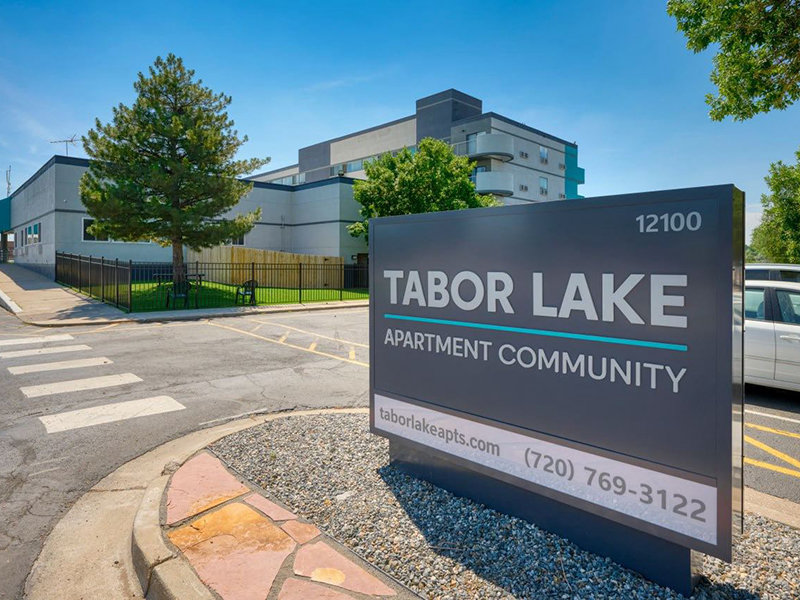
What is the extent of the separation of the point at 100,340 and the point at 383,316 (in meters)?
10.0

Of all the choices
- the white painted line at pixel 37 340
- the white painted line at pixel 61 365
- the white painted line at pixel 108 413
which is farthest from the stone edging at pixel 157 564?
the white painted line at pixel 37 340

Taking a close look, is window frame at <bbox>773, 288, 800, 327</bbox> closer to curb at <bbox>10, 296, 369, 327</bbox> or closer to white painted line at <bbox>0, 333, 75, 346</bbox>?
white painted line at <bbox>0, 333, 75, 346</bbox>

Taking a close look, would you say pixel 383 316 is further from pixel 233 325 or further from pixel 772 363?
pixel 233 325

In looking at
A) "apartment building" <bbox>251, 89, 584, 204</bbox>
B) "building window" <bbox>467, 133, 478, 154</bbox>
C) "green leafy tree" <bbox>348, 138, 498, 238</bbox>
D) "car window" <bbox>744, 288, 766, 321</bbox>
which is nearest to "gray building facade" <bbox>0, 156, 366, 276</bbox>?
"green leafy tree" <bbox>348, 138, 498, 238</bbox>

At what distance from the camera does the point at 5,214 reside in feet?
139

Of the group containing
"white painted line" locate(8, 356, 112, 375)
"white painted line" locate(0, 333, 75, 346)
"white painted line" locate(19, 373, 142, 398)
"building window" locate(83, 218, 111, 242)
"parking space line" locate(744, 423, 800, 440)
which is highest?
"building window" locate(83, 218, 111, 242)

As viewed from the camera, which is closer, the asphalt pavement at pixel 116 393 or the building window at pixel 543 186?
the asphalt pavement at pixel 116 393

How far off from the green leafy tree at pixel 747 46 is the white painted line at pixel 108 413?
36.8ft

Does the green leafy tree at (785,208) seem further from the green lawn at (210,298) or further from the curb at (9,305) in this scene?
the curb at (9,305)

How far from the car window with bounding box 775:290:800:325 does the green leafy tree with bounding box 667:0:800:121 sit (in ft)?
15.1

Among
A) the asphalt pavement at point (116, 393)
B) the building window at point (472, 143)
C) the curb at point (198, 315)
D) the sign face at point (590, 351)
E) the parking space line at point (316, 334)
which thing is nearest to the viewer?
the sign face at point (590, 351)

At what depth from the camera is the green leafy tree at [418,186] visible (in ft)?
96.4

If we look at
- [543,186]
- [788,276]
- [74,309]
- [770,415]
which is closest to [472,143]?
[543,186]

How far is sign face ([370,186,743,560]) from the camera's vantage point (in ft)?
8.05
